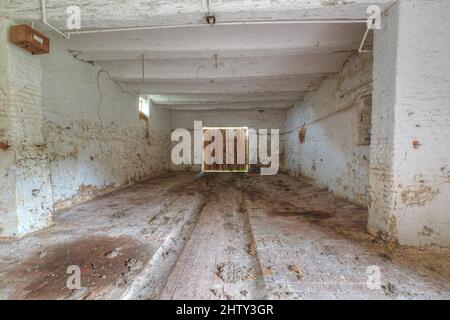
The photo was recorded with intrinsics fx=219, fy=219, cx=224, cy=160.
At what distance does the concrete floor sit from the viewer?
158 centimetres

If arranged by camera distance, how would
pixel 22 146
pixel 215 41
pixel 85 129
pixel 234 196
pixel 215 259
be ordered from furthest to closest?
pixel 234 196, pixel 85 129, pixel 215 41, pixel 22 146, pixel 215 259

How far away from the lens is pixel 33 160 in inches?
103

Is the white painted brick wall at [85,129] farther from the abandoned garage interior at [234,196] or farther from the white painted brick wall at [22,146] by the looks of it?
the white painted brick wall at [22,146]

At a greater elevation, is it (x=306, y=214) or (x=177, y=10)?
(x=177, y=10)

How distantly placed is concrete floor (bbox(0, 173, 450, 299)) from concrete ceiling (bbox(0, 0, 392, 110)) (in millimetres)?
2410

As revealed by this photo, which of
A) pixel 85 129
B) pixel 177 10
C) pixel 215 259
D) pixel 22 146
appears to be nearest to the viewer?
pixel 215 259

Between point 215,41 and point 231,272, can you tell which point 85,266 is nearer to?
point 231,272

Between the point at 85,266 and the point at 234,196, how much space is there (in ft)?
10.5

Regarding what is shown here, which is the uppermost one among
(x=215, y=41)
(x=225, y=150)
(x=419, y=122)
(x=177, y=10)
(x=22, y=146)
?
(x=215, y=41)

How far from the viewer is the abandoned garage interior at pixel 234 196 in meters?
1.76

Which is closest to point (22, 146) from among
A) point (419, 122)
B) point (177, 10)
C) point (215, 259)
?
point (177, 10)

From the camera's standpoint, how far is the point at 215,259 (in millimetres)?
2053

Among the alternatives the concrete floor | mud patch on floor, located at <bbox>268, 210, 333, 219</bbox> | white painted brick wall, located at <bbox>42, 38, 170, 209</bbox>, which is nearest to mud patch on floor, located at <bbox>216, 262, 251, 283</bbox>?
the concrete floor

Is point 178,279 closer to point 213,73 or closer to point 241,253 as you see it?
point 241,253
